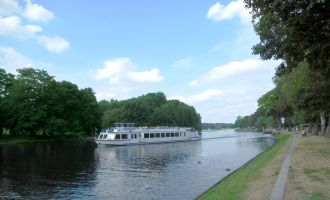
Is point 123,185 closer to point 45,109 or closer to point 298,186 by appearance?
point 298,186

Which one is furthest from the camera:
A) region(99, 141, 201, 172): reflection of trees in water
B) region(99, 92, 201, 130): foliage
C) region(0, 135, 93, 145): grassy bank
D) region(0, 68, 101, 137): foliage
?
region(99, 92, 201, 130): foliage

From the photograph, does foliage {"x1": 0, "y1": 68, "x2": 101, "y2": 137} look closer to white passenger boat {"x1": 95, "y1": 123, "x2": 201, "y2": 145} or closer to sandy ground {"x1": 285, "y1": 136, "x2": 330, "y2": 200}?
white passenger boat {"x1": 95, "y1": 123, "x2": 201, "y2": 145}

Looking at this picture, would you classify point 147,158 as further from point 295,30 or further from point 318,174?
point 295,30

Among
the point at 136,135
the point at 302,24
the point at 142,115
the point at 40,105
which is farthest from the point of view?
the point at 142,115

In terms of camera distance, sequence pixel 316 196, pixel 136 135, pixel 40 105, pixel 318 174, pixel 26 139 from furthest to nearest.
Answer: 1. pixel 40 105
2. pixel 26 139
3. pixel 136 135
4. pixel 318 174
5. pixel 316 196

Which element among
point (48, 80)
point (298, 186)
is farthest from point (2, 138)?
point (298, 186)

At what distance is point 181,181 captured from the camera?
29.9 meters

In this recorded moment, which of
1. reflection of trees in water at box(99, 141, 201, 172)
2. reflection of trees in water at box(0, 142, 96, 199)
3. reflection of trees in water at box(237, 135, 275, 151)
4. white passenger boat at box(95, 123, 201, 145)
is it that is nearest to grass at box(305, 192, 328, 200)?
reflection of trees in water at box(0, 142, 96, 199)

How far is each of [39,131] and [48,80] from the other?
44.3 ft

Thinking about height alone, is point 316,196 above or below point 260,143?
below

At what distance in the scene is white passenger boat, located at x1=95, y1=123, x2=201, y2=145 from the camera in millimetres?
84312

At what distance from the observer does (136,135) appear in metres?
91.2

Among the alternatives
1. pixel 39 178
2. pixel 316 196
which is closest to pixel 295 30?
pixel 316 196

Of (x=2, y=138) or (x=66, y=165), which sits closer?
(x=66, y=165)
